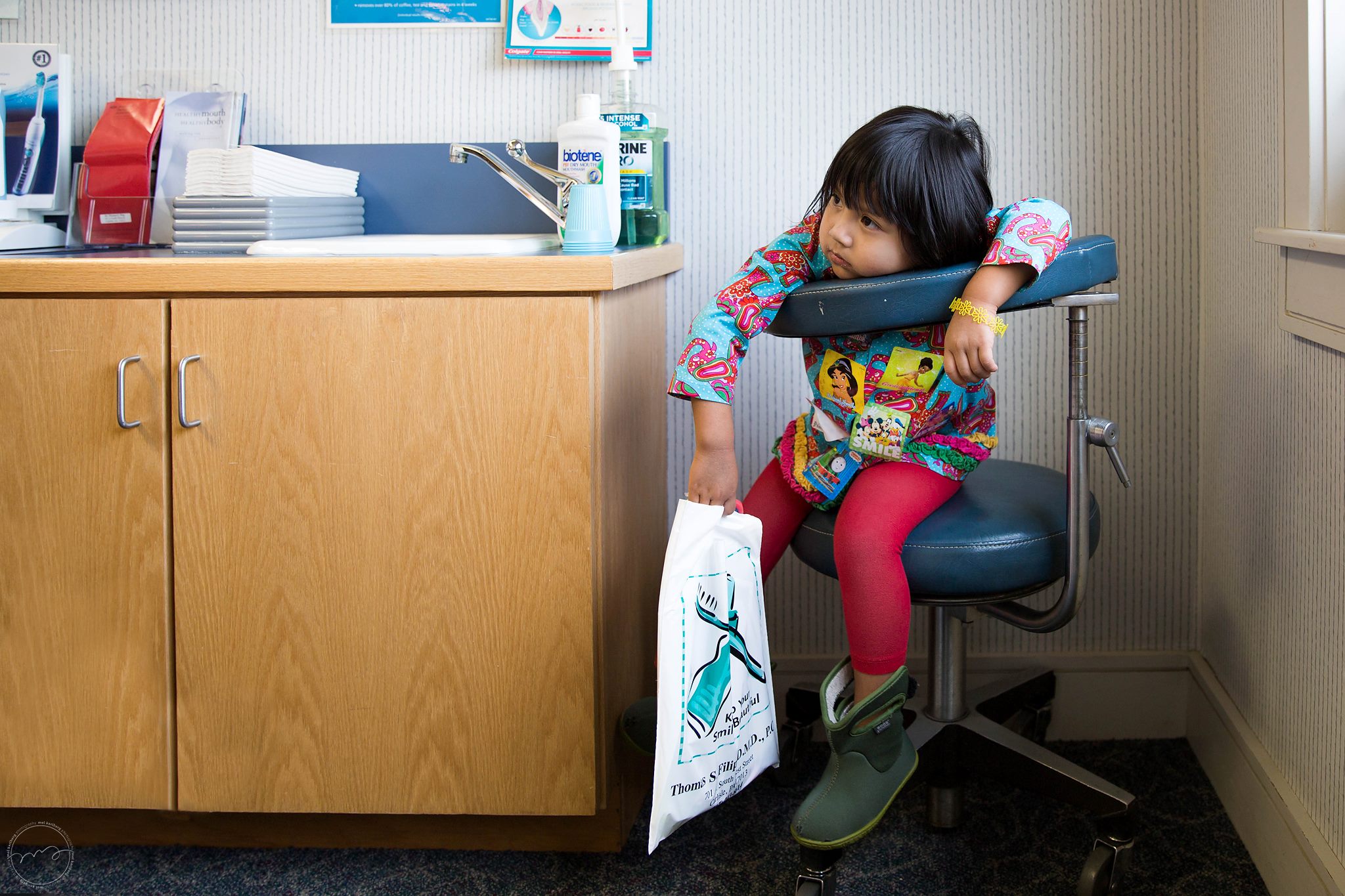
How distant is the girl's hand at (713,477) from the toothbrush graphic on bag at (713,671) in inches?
3.9

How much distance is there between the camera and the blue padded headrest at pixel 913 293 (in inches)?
43.3

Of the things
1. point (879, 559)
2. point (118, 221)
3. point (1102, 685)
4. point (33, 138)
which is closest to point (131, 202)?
point (118, 221)

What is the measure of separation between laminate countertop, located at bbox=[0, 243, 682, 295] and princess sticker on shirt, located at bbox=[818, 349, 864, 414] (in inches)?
10.3

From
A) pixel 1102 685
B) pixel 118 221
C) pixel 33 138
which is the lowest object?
pixel 1102 685

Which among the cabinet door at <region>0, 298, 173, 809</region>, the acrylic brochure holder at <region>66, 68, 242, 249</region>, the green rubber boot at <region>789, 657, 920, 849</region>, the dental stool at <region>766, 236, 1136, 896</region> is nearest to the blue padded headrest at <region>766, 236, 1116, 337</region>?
the dental stool at <region>766, 236, 1136, 896</region>

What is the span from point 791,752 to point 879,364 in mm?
643

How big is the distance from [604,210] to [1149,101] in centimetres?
87

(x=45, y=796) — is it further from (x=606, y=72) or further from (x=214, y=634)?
(x=606, y=72)

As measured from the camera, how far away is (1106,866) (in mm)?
1266

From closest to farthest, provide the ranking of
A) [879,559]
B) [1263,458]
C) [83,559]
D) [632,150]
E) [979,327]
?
1. [979,327]
2. [879,559]
3. [83,559]
4. [1263,458]
5. [632,150]

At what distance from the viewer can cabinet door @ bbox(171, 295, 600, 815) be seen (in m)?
1.24

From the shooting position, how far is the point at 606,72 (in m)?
1.68

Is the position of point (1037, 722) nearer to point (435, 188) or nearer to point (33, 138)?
point (435, 188)

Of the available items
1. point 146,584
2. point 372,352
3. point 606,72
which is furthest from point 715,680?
point 606,72
